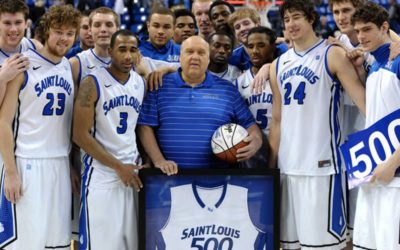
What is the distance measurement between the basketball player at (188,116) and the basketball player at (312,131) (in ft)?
1.03

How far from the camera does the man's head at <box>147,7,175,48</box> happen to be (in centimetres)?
500

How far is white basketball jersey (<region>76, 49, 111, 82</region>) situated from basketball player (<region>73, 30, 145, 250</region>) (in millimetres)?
284

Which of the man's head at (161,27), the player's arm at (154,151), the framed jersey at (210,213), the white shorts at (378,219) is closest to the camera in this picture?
the white shorts at (378,219)

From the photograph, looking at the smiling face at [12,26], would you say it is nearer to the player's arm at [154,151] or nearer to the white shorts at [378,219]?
the player's arm at [154,151]

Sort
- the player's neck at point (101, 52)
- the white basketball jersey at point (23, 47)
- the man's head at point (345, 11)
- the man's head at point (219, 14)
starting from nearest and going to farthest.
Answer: the white basketball jersey at point (23, 47) < the man's head at point (345, 11) < the player's neck at point (101, 52) < the man's head at point (219, 14)

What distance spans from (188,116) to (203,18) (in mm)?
2054

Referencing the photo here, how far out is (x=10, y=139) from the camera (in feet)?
12.4

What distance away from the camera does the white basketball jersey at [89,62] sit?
4.30 m

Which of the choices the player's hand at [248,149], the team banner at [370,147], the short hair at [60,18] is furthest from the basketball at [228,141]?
the short hair at [60,18]

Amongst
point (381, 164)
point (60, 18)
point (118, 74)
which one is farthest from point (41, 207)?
point (381, 164)

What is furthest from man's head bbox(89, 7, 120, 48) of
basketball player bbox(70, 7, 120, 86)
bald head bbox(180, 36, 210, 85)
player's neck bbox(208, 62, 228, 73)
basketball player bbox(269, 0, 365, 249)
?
basketball player bbox(269, 0, 365, 249)

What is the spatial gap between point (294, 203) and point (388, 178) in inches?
28.2

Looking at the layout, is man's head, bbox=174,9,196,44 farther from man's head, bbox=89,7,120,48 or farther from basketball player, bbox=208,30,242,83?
man's head, bbox=89,7,120,48

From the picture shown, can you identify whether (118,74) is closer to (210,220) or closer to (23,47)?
(23,47)
